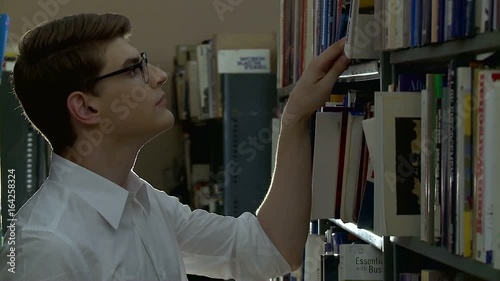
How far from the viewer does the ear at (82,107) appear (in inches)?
59.8

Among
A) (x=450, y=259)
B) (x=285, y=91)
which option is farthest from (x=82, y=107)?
(x=285, y=91)

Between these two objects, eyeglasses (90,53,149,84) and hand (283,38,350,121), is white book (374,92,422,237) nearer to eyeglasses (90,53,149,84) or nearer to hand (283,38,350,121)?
hand (283,38,350,121)

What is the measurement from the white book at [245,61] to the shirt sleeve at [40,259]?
201 centimetres

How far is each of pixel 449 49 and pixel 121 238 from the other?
2.43 ft

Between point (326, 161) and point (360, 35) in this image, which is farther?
point (326, 161)

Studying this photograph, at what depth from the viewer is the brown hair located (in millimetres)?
1515

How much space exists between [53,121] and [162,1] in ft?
10.8

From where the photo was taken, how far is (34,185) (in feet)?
10.1

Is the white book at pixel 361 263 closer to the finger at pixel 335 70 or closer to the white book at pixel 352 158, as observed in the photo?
the white book at pixel 352 158

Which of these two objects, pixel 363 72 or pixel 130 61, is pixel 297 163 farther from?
pixel 130 61

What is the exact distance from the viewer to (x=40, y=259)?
1313 millimetres

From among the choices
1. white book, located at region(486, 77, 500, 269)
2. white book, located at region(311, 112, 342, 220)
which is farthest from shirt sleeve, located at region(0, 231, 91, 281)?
white book, located at region(486, 77, 500, 269)

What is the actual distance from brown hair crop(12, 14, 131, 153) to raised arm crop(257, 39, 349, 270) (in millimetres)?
406

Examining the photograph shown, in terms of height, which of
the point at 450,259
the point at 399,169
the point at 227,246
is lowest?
the point at 227,246
